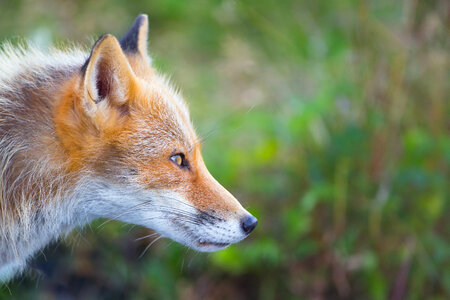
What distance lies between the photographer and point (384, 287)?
16.0ft

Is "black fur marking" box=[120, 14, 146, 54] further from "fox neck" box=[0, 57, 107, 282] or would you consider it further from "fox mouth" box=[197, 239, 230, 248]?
"fox mouth" box=[197, 239, 230, 248]

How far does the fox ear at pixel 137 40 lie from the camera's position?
12.1ft

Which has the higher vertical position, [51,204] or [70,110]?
[70,110]

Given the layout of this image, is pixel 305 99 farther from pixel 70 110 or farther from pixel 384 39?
pixel 70 110

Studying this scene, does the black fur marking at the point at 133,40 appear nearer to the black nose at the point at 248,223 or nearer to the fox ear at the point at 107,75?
the fox ear at the point at 107,75

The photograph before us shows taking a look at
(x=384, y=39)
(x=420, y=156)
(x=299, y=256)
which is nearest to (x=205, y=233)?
(x=299, y=256)

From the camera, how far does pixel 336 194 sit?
16.5 ft

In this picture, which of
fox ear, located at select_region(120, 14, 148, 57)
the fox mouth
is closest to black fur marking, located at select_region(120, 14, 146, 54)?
fox ear, located at select_region(120, 14, 148, 57)

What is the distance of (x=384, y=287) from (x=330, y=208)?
0.83 m

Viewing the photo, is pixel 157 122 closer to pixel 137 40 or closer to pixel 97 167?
pixel 97 167

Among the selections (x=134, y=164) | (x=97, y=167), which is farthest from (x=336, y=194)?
(x=97, y=167)

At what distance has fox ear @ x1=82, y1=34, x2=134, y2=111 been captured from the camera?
2.94 metres

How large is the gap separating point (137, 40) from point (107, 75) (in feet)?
2.26

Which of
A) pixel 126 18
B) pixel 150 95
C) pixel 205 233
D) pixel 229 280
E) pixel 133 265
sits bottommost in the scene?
pixel 229 280
